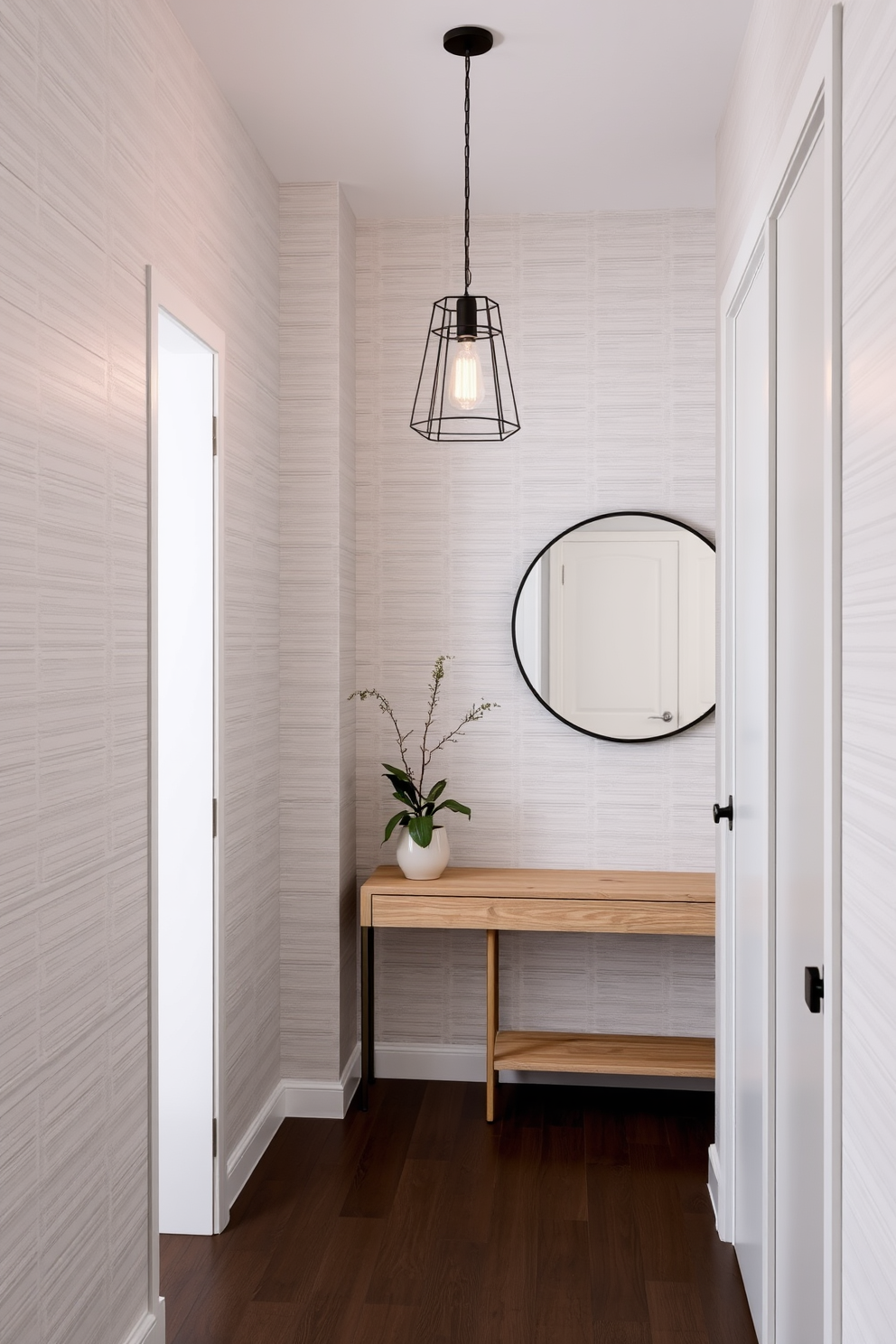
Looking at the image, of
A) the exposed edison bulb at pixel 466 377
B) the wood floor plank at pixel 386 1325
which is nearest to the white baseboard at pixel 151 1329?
the wood floor plank at pixel 386 1325

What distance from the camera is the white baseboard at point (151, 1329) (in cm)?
211

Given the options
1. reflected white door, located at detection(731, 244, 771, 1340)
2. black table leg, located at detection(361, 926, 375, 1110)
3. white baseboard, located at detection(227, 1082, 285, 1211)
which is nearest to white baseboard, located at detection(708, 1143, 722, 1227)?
reflected white door, located at detection(731, 244, 771, 1340)

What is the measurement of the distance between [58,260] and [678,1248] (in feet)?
8.19

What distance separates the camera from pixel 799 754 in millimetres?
1770

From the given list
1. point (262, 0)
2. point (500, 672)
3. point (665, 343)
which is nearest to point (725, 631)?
point (500, 672)

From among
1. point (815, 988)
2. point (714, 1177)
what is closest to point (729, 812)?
point (714, 1177)

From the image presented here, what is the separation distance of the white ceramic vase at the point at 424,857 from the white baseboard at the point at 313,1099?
69cm

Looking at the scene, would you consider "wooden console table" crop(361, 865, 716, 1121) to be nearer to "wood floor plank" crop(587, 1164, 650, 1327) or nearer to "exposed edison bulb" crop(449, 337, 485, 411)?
"wood floor plank" crop(587, 1164, 650, 1327)

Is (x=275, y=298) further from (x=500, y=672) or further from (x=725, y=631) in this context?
(x=725, y=631)

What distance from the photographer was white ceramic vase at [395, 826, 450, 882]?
3.32 metres

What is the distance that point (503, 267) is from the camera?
3.58m

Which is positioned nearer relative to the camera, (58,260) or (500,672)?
(58,260)

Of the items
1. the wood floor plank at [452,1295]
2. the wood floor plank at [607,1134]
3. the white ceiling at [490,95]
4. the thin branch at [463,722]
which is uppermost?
the white ceiling at [490,95]

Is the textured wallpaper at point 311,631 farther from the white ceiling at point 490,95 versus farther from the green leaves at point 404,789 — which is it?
the white ceiling at point 490,95
